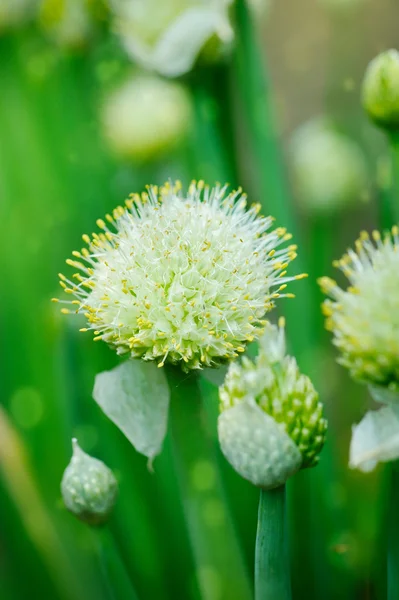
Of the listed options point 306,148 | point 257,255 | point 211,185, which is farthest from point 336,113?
point 257,255

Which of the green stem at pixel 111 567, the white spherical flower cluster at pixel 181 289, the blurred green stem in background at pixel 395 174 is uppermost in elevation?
the blurred green stem in background at pixel 395 174

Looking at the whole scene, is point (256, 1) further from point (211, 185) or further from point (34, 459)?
point (34, 459)

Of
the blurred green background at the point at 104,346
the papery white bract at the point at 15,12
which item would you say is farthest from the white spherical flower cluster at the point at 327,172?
the papery white bract at the point at 15,12

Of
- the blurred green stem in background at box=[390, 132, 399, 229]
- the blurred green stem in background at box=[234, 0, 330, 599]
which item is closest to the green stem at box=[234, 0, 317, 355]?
the blurred green stem in background at box=[234, 0, 330, 599]

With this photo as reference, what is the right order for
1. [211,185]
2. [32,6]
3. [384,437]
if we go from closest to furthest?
1. [384,437]
2. [211,185]
3. [32,6]

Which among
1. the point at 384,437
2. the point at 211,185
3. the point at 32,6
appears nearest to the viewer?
the point at 384,437

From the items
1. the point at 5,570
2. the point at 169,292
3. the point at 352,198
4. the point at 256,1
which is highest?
the point at 256,1

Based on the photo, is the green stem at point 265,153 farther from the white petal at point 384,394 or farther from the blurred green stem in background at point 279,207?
the white petal at point 384,394
